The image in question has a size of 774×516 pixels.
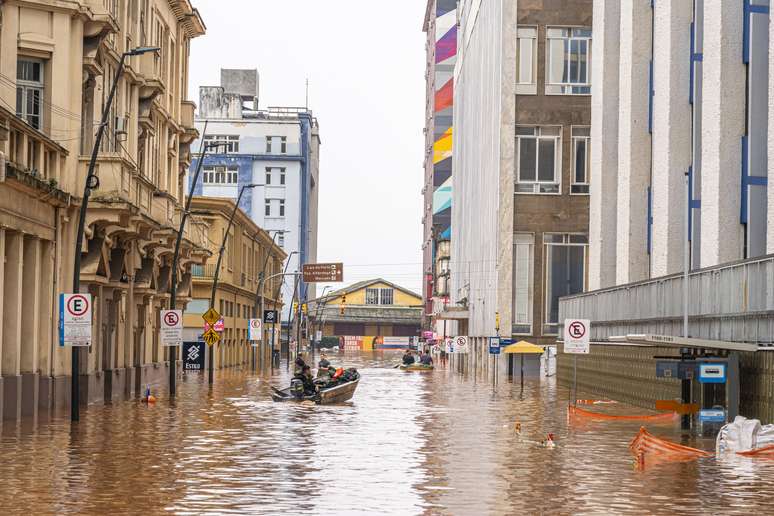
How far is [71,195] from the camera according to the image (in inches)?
1542

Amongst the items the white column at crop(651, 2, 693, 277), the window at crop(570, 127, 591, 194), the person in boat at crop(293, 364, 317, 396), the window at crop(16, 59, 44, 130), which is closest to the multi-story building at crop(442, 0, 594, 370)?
the window at crop(570, 127, 591, 194)

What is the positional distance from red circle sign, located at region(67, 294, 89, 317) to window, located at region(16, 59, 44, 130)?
8736mm

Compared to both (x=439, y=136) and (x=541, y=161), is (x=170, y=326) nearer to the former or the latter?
(x=541, y=161)

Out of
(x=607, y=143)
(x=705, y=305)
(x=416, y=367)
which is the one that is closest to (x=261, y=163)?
(x=416, y=367)

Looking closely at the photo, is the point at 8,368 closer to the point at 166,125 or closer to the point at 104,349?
the point at 104,349

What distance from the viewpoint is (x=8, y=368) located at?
115 ft

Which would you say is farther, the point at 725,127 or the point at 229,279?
the point at 229,279

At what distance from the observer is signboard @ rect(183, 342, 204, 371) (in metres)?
73.6

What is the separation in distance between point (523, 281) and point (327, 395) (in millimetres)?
37803

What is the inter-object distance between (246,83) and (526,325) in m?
99.0

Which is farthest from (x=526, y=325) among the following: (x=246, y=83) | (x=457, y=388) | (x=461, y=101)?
(x=246, y=83)

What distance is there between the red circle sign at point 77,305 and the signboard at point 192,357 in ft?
138

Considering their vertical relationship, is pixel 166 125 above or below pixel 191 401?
above

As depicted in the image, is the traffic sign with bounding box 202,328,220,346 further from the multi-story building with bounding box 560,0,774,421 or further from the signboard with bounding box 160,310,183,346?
the multi-story building with bounding box 560,0,774,421
